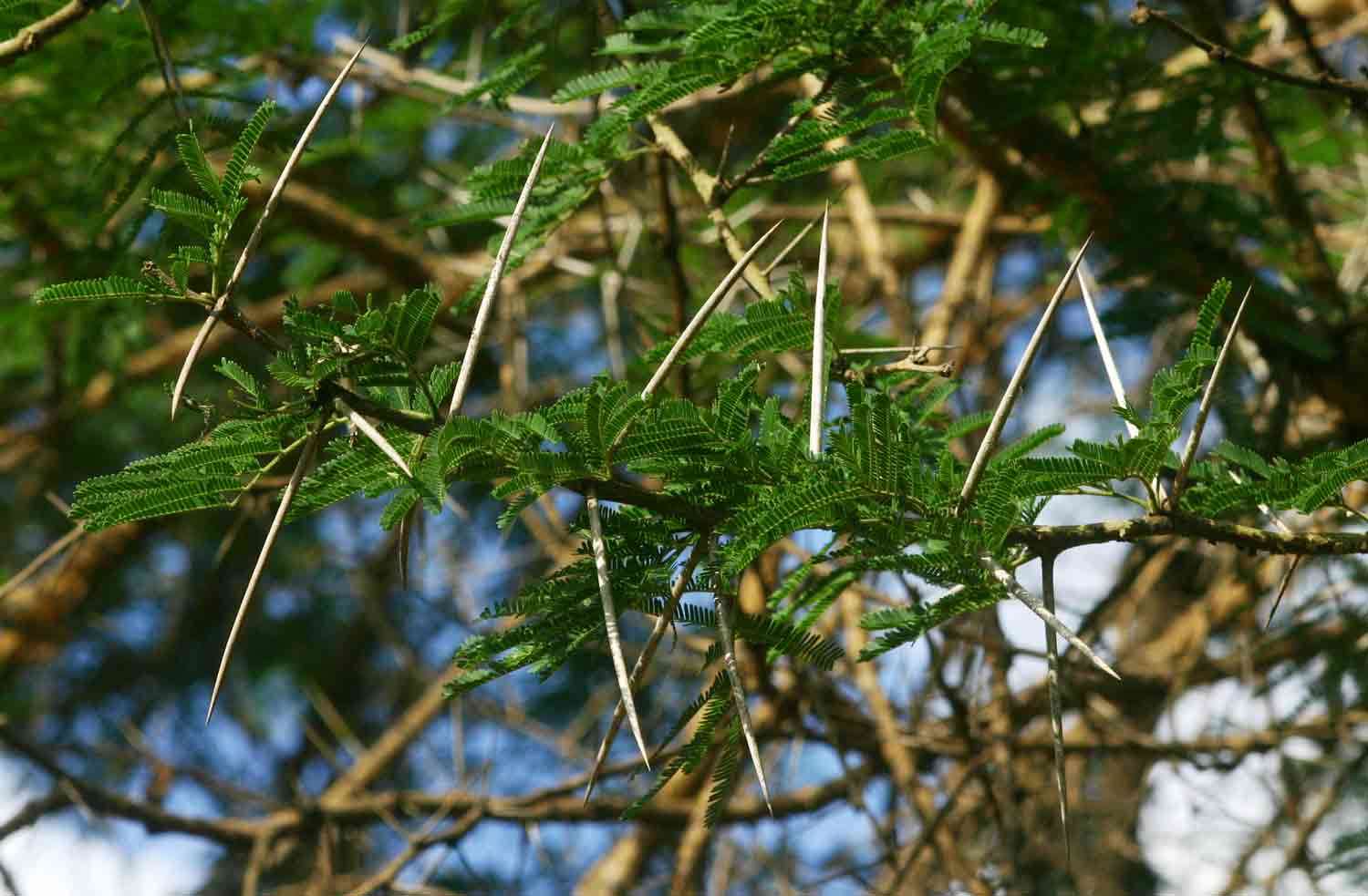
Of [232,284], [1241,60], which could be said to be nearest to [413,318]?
[232,284]

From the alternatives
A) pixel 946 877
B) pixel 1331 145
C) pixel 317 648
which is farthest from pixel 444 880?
pixel 1331 145

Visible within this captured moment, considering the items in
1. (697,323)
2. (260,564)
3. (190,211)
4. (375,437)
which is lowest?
(260,564)

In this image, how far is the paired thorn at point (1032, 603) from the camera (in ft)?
3.62

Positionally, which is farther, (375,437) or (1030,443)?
→ (1030,443)

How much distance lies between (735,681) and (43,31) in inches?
45.8

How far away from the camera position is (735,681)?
3.96 ft

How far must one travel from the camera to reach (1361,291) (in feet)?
9.27

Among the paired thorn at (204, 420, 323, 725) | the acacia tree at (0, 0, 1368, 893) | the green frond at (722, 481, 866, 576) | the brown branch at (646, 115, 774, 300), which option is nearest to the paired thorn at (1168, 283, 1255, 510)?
the acacia tree at (0, 0, 1368, 893)

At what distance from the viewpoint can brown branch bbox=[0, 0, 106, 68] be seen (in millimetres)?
1613

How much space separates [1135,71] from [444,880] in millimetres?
3463

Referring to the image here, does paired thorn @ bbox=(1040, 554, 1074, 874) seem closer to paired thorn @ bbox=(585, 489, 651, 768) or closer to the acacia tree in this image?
the acacia tree

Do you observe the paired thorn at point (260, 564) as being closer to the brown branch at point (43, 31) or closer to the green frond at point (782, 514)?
the green frond at point (782, 514)

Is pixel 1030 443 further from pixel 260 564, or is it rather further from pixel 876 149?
pixel 260 564

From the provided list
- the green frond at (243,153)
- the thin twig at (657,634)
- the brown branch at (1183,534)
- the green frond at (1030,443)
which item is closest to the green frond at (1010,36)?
the green frond at (1030,443)
